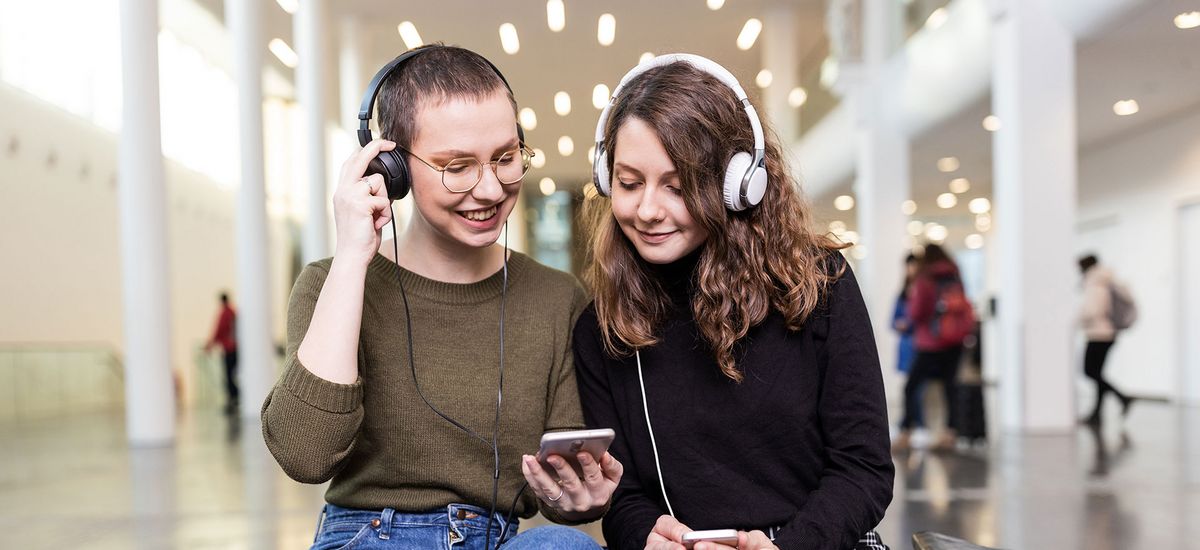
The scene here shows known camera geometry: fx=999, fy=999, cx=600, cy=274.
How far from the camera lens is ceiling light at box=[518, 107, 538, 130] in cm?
2322

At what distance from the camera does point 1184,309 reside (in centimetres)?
1320

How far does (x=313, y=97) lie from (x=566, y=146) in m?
13.8

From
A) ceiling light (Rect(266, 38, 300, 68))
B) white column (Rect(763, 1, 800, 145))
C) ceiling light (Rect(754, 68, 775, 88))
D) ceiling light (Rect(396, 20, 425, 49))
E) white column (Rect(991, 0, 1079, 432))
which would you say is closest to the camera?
white column (Rect(991, 0, 1079, 432))

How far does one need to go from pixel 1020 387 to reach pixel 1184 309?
5.79m

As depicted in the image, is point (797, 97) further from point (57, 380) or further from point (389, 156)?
point (389, 156)

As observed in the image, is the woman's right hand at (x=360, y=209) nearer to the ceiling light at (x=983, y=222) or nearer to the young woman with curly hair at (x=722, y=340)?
the young woman with curly hair at (x=722, y=340)

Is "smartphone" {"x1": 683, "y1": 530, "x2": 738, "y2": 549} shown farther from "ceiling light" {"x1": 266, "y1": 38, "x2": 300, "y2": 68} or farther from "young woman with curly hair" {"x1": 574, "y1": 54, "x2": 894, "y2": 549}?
"ceiling light" {"x1": 266, "y1": 38, "x2": 300, "y2": 68}

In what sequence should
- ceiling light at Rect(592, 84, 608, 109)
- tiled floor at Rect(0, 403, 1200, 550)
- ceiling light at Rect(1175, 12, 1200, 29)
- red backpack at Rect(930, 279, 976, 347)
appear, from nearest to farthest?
tiled floor at Rect(0, 403, 1200, 550)
red backpack at Rect(930, 279, 976, 347)
ceiling light at Rect(1175, 12, 1200, 29)
ceiling light at Rect(592, 84, 608, 109)

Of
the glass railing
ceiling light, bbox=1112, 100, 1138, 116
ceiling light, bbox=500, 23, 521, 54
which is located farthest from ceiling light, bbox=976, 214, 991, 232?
the glass railing

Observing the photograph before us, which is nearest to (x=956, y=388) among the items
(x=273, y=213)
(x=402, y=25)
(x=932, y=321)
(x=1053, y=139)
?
(x=932, y=321)

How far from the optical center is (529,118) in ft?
78.4

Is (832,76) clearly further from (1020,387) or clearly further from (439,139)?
(439,139)

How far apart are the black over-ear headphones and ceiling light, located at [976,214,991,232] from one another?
2471cm

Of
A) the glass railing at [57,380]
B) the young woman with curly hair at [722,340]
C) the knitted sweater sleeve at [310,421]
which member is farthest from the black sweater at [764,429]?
the glass railing at [57,380]
